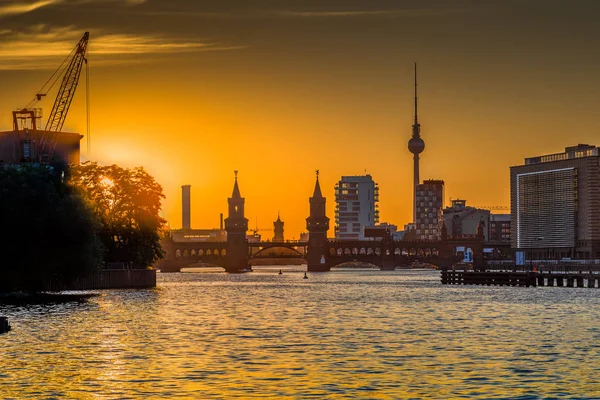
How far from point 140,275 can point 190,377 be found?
127 meters

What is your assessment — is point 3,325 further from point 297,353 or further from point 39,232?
point 39,232

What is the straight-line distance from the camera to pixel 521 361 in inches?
2371

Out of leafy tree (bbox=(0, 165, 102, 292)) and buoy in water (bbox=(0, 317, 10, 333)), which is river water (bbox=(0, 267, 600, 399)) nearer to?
buoy in water (bbox=(0, 317, 10, 333))

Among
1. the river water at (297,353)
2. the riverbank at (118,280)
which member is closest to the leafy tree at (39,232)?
the river water at (297,353)

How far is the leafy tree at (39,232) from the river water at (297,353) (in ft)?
32.2

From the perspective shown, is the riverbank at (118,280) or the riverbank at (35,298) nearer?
the riverbank at (35,298)

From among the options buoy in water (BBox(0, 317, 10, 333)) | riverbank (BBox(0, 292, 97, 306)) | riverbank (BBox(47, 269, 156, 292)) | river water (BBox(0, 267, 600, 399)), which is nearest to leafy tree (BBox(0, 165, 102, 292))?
riverbank (BBox(0, 292, 97, 306))

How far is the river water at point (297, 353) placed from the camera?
49219mm

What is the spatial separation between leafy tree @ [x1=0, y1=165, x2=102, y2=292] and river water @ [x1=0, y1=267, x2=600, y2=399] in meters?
9.80

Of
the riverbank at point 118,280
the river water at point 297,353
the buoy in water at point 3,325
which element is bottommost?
the river water at point 297,353

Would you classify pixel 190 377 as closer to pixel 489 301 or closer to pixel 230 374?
pixel 230 374

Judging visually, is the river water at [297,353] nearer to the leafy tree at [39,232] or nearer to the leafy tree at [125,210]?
the leafy tree at [39,232]

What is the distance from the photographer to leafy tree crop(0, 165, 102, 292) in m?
119

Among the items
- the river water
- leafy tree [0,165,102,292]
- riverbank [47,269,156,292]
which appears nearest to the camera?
the river water
